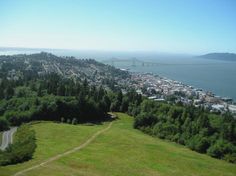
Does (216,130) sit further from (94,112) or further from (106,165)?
(106,165)

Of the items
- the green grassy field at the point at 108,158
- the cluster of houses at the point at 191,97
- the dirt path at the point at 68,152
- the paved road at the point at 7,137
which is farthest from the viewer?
the cluster of houses at the point at 191,97

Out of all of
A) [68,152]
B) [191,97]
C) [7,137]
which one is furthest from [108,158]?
[191,97]

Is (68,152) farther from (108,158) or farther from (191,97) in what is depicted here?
(191,97)

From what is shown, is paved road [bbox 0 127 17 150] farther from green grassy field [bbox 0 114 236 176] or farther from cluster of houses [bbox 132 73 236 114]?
cluster of houses [bbox 132 73 236 114]

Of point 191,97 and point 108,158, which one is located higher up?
point 108,158

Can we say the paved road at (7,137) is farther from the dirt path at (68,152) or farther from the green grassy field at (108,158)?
the dirt path at (68,152)

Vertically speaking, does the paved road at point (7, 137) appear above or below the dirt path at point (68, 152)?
below

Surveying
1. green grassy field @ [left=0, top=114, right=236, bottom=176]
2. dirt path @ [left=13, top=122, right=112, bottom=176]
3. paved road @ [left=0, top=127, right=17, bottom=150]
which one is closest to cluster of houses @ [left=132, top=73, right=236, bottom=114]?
dirt path @ [left=13, top=122, right=112, bottom=176]

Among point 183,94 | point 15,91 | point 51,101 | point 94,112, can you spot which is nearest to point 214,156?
point 94,112

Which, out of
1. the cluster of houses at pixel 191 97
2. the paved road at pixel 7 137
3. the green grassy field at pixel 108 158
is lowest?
the cluster of houses at pixel 191 97

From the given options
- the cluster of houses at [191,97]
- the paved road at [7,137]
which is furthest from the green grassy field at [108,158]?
the cluster of houses at [191,97]
